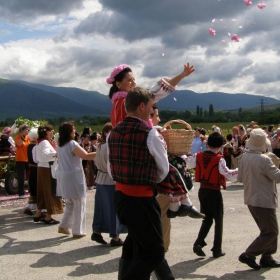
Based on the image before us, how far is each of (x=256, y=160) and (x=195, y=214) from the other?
109 cm

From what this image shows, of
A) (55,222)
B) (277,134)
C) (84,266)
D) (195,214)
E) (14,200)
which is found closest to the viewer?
(195,214)

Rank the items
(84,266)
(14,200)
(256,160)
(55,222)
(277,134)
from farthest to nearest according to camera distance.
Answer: (277,134) < (14,200) < (55,222) < (84,266) < (256,160)

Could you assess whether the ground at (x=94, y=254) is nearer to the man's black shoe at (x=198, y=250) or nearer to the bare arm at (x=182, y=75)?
the man's black shoe at (x=198, y=250)

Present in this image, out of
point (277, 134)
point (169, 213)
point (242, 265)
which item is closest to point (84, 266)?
point (169, 213)

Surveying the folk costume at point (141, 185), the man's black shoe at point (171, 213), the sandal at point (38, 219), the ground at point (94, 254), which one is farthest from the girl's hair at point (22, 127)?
the folk costume at point (141, 185)

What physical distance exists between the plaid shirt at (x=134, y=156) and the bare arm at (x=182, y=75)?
102 cm

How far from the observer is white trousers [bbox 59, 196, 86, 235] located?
7.49 meters

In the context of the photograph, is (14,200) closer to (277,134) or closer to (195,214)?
(195,214)

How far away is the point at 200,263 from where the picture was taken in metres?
5.85

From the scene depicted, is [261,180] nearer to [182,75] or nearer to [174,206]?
[174,206]

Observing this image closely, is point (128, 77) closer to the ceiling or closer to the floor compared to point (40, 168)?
closer to the ceiling

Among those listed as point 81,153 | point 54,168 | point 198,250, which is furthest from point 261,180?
point 54,168

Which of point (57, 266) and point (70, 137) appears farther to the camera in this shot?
point (70, 137)

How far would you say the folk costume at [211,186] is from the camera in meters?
6.02
